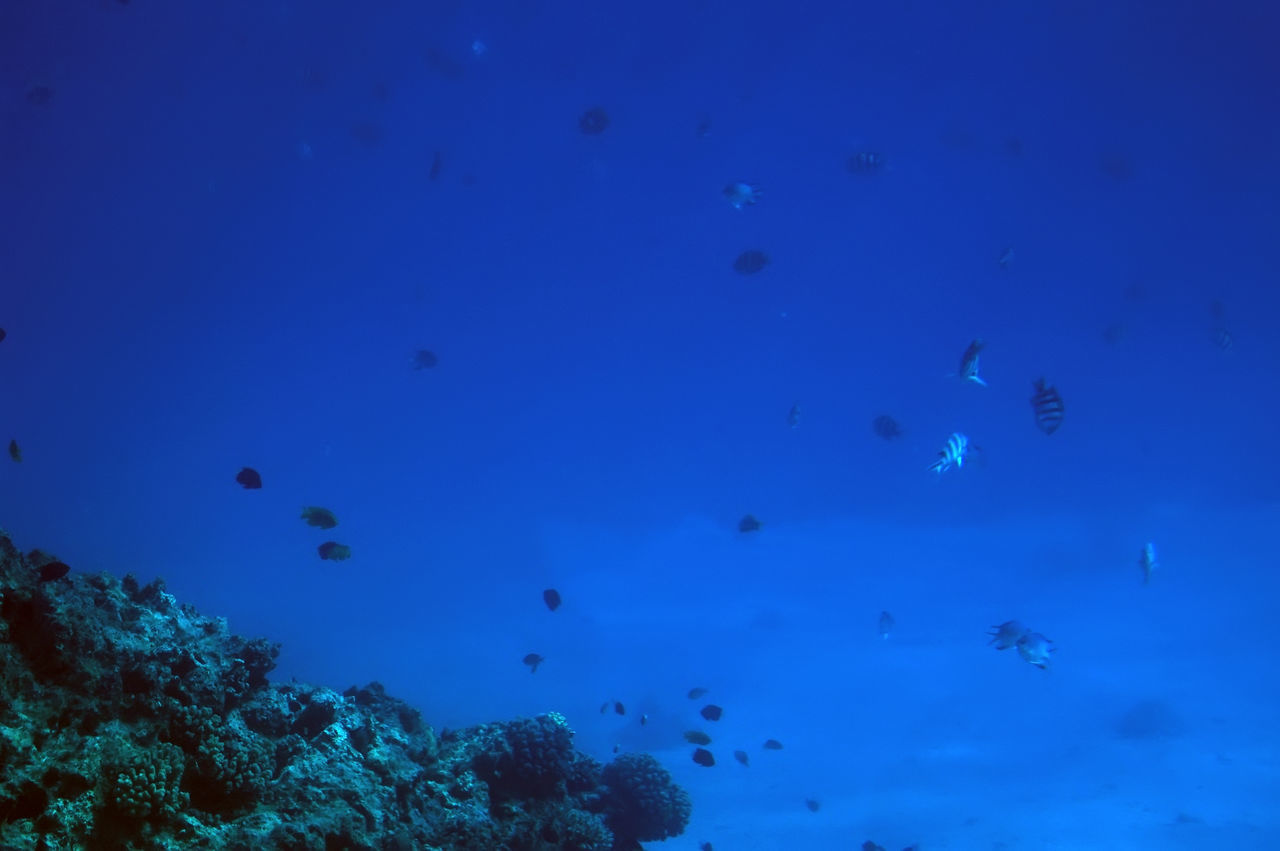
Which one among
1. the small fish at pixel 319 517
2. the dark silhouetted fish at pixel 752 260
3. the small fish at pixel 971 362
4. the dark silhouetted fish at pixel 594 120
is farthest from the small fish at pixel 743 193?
the small fish at pixel 319 517

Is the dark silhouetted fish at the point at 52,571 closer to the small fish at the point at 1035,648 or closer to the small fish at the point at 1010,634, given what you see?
the small fish at the point at 1010,634

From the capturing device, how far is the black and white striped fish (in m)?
9.80

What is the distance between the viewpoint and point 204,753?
571 centimetres

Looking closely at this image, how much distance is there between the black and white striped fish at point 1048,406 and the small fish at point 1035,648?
15.8 feet

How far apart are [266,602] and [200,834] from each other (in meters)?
50.9

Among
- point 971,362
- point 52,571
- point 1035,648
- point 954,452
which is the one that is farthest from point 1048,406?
point 52,571

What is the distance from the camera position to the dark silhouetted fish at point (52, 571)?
5902 millimetres

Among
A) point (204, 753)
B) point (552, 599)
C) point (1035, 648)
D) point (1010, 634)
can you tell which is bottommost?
point (204, 753)

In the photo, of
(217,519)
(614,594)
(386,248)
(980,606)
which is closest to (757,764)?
(614,594)

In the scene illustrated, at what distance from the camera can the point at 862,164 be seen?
1659cm

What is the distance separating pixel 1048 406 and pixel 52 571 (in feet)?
37.1

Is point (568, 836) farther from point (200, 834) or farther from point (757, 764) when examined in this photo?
point (757, 764)

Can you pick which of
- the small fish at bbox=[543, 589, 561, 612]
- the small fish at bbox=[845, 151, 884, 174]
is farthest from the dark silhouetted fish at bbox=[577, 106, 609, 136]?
the small fish at bbox=[543, 589, 561, 612]

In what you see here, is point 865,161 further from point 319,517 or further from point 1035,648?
point 319,517
